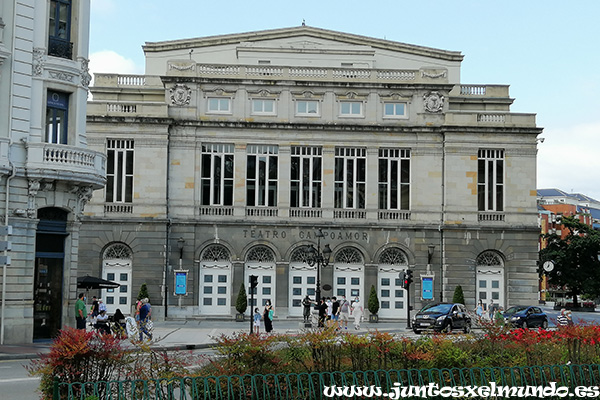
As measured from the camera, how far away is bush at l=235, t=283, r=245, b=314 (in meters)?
47.2

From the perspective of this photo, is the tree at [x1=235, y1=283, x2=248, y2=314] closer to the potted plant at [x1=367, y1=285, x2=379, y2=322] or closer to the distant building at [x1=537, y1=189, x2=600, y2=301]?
the potted plant at [x1=367, y1=285, x2=379, y2=322]

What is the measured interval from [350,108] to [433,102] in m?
5.07

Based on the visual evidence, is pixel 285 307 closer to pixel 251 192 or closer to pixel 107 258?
pixel 251 192

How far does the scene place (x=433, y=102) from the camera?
1971 inches

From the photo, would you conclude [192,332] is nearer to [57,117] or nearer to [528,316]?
[57,117]

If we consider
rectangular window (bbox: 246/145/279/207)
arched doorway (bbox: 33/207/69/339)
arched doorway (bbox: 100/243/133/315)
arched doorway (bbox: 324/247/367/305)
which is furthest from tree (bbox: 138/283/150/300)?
arched doorway (bbox: 33/207/69/339)

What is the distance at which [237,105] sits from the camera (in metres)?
49.7

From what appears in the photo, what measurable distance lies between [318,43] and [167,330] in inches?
980

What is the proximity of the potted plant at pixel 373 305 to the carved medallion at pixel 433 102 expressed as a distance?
11.5 metres

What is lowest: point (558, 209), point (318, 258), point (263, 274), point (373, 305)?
point (373, 305)

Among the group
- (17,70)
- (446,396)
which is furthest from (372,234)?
(446,396)

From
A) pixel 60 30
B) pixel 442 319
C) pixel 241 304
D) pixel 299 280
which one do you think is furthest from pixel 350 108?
pixel 60 30

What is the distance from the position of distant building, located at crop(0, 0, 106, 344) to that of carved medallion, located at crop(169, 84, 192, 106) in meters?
17.0

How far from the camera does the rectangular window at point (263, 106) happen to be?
50.0m
